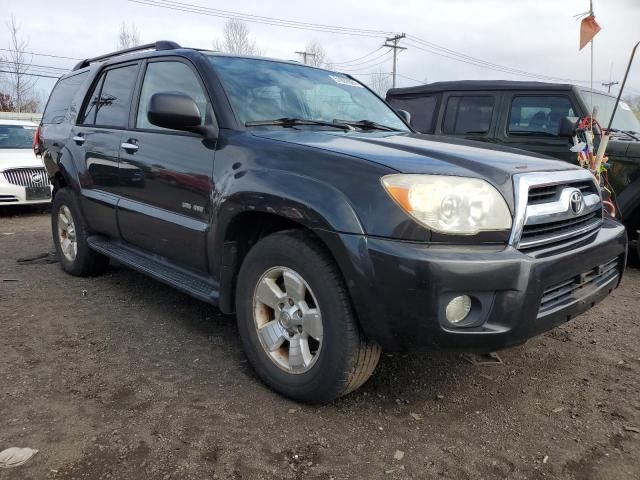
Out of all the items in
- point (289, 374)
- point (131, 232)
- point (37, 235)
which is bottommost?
point (37, 235)

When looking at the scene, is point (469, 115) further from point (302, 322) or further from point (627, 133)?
point (302, 322)

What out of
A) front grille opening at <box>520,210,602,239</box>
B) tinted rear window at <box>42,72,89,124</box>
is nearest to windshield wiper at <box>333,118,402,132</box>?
front grille opening at <box>520,210,602,239</box>

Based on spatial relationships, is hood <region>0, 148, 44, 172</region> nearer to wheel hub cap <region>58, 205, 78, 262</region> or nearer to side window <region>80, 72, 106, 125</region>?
wheel hub cap <region>58, 205, 78, 262</region>

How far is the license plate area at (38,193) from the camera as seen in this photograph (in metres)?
8.44

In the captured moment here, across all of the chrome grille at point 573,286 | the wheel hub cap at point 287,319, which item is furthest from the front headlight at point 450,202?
the wheel hub cap at point 287,319

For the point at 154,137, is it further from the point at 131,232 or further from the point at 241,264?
the point at 241,264

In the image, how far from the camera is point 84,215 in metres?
4.41

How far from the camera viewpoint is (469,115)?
6340 millimetres

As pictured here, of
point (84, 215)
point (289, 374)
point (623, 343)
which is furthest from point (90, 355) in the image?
point (623, 343)

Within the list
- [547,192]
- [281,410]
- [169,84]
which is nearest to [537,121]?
[547,192]

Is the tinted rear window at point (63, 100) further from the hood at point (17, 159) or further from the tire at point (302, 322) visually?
the hood at point (17, 159)

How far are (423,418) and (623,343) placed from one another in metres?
1.83

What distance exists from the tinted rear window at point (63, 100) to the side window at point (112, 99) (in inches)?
13.3

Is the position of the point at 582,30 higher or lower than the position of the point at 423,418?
higher
